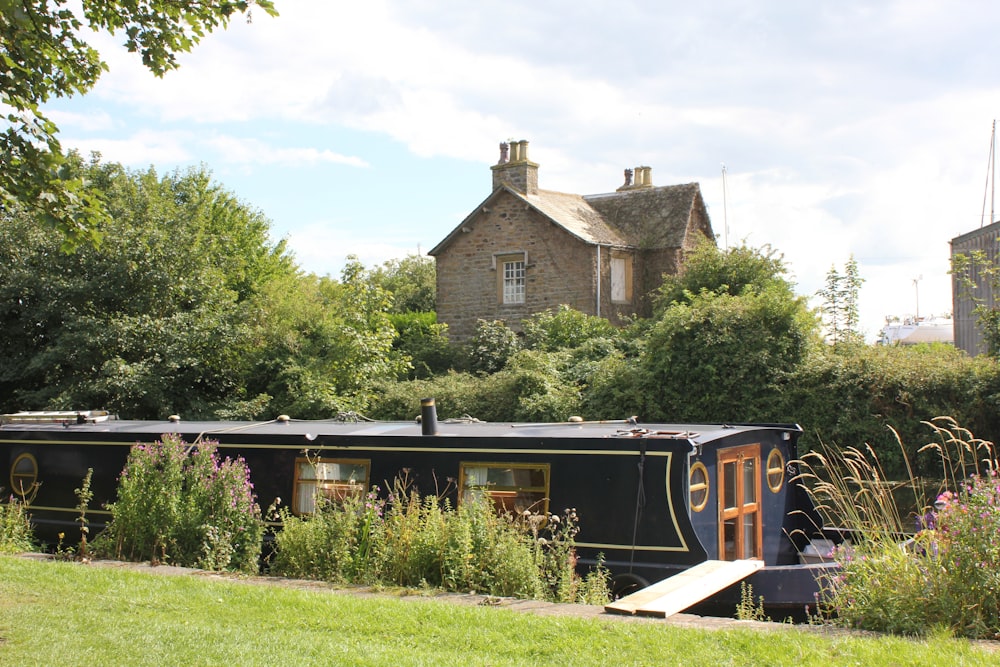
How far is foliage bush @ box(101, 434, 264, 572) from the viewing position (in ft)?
30.2

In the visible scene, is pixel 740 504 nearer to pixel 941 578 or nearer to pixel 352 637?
pixel 941 578

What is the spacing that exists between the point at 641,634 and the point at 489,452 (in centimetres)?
444

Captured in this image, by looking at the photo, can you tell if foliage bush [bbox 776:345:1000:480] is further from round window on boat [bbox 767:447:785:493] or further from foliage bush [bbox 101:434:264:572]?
foliage bush [bbox 101:434:264:572]

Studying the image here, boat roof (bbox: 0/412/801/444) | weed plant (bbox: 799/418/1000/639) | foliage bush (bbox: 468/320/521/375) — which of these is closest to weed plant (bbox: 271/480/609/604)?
boat roof (bbox: 0/412/801/444)

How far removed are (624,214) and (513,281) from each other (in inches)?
155

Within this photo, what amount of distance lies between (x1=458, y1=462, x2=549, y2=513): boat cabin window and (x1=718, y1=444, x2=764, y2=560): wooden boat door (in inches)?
70.3

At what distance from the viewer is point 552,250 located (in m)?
26.1

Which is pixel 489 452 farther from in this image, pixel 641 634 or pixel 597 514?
pixel 641 634

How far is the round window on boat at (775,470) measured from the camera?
1082cm

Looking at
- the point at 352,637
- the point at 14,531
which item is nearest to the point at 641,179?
the point at 14,531

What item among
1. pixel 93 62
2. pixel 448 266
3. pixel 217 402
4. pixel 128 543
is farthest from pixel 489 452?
pixel 448 266

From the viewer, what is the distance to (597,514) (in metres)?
9.73

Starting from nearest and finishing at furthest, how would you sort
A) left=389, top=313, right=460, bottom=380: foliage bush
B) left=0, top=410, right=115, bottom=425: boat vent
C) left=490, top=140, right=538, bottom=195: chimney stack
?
Result: left=0, top=410, right=115, bottom=425: boat vent, left=389, top=313, right=460, bottom=380: foliage bush, left=490, top=140, right=538, bottom=195: chimney stack

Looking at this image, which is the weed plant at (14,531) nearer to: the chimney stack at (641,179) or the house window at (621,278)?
the house window at (621,278)
